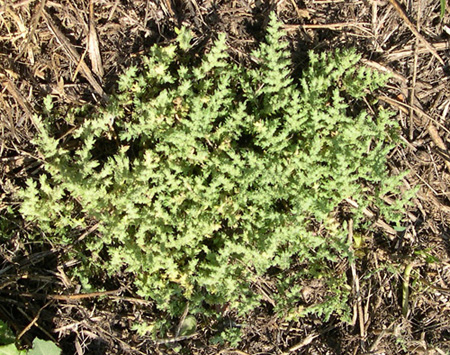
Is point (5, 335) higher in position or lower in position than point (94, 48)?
lower

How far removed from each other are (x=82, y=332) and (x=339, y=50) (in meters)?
3.52

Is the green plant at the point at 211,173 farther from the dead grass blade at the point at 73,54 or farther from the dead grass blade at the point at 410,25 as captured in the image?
the dead grass blade at the point at 410,25

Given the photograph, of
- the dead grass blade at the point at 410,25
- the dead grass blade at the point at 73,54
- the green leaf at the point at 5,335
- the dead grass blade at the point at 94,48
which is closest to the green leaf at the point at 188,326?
the green leaf at the point at 5,335

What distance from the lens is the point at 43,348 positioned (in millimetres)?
3598

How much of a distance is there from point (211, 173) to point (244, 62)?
3.63 feet

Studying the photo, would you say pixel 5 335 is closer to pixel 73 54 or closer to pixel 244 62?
pixel 73 54

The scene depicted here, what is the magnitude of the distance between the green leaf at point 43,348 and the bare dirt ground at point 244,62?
0.23 metres

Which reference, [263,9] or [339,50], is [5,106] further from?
[339,50]

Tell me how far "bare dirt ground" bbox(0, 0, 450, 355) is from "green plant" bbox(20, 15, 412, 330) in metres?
0.26

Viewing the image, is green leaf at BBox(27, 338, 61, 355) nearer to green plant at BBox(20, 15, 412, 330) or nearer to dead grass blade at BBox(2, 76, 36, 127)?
green plant at BBox(20, 15, 412, 330)

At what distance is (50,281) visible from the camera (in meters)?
3.83

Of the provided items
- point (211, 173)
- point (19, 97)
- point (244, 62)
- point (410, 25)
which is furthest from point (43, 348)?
point (410, 25)

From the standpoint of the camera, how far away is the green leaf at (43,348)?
3590mm

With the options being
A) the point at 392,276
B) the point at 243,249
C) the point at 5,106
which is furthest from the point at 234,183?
the point at 5,106
